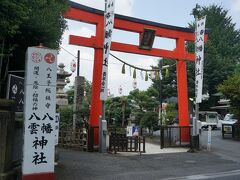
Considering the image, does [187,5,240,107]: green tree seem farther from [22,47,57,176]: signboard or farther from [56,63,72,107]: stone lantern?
[22,47,57,176]: signboard

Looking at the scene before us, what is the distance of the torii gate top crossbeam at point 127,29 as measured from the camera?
55.8 feet

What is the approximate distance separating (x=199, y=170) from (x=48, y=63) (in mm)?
7574

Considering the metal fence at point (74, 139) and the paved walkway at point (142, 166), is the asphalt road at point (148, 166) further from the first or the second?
the metal fence at point (74, 139)

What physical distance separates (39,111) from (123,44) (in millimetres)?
10903

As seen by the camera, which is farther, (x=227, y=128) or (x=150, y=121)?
(x=227, y=128)

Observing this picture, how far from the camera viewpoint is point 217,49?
52156 millimetres

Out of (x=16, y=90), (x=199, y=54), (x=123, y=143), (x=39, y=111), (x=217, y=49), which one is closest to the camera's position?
(x=39, y=111)

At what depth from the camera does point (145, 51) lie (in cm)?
1942

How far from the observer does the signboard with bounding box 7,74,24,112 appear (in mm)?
9781

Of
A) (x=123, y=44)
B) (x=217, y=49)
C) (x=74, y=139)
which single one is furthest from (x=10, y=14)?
(x=217, y=49)

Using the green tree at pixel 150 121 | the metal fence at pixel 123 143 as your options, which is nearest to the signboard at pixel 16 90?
the metal fence at pixel 123 143

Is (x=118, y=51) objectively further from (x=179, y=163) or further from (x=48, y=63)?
(x=48, y=63)

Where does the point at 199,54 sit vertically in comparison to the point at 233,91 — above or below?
above

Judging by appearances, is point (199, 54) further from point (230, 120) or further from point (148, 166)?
point (230, 120)
